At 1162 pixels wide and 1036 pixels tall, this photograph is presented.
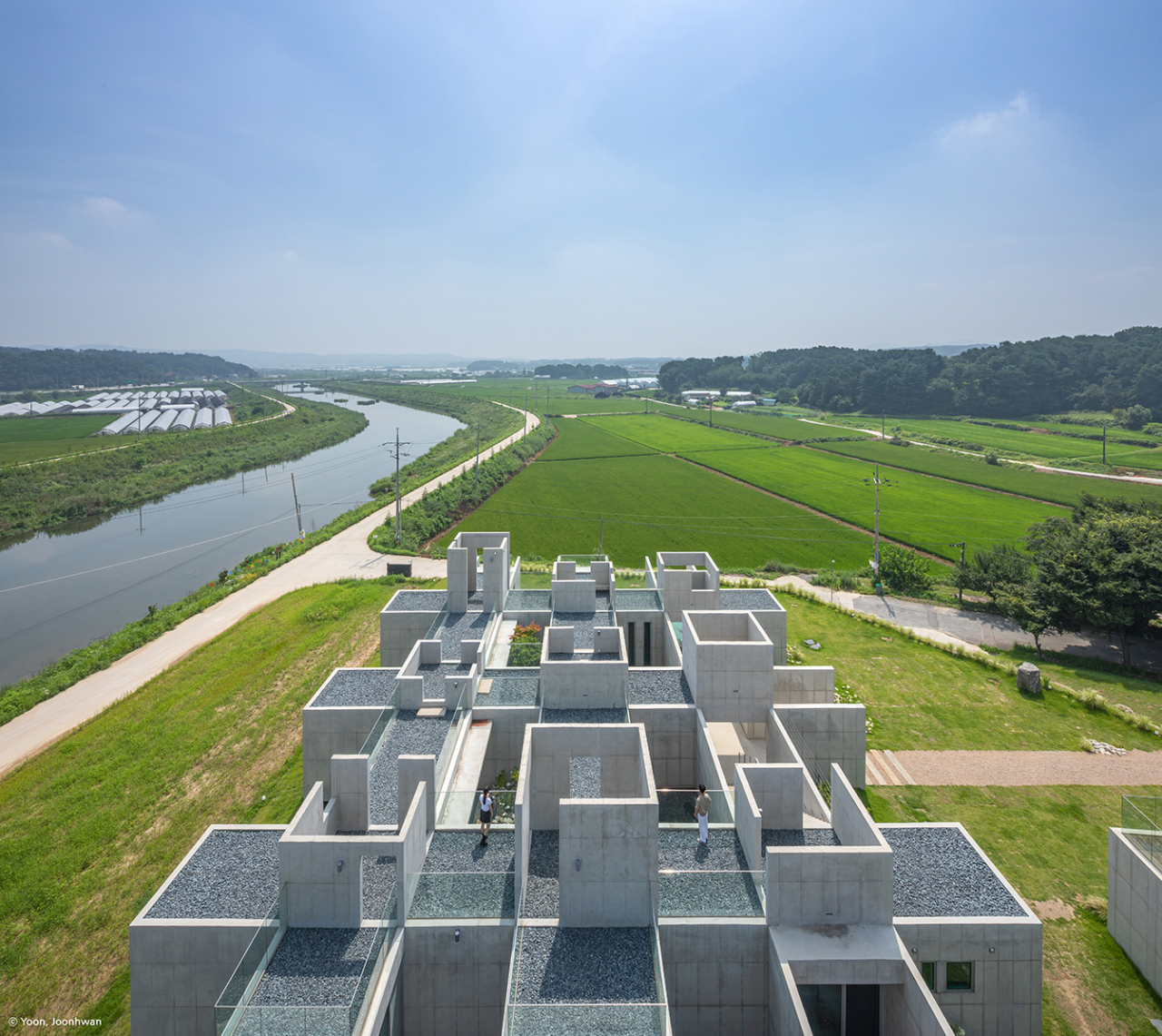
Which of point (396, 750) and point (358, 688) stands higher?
point (396, 750)

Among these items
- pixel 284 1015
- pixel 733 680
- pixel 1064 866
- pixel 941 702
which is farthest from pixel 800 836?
pixel 941 702

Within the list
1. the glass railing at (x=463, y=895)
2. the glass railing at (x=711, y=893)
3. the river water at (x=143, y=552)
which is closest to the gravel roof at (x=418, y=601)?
the glass railing at (x=463, y=895)

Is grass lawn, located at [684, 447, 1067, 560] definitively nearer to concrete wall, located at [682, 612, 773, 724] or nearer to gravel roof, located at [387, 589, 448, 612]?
concrete wall, located at [682, 612, 773, 724]

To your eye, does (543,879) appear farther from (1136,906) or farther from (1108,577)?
(1108,577)

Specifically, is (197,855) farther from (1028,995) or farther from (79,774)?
(1028,995)

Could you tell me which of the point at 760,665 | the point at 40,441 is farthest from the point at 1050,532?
the point at 40,441

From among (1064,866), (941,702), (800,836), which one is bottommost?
(941,702)
